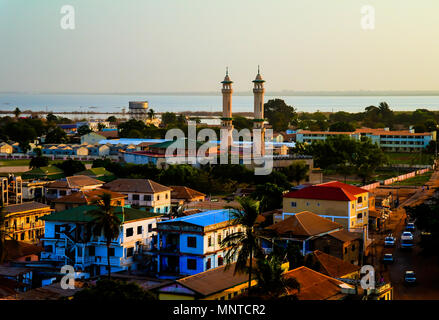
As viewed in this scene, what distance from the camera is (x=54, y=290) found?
18234mm

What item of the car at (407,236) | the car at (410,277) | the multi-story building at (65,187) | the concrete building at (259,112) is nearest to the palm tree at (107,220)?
the car at (410,277)

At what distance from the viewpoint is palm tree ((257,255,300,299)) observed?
16484 millimetres

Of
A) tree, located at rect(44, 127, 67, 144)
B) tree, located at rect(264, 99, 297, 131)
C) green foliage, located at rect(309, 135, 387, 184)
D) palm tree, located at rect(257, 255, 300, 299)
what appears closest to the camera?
palm tree, located at rect(257, 255, 300, 299)

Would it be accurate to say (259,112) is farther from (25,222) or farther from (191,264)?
(191,264)

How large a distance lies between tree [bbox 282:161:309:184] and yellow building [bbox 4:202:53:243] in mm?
19356

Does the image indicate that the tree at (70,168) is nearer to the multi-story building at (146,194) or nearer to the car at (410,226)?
the multi-story building at (146,194)

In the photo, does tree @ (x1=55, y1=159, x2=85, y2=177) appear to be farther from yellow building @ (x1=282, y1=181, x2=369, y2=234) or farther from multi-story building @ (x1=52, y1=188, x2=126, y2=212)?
yellow building @ (x1=282, y1=181, x2=369, y2=234)

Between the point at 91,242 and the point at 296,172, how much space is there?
2434 cm

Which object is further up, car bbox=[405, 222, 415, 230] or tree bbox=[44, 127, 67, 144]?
tree bbox=[44, 127, 67, 144]

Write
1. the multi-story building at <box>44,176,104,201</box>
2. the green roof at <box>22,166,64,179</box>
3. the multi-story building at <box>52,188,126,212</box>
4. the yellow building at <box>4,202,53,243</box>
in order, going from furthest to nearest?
the green roof at <box>22,166,64,179</box> < the multi-story building at <box>44,176,104,201</box> < the multi-story building at <box>52,188,126,212</box> < the yellow building at <box>4,202,53,243</box>

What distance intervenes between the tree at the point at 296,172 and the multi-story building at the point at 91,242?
22.1 meters

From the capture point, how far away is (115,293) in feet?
50.2

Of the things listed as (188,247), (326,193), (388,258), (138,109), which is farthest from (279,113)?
(188,247)

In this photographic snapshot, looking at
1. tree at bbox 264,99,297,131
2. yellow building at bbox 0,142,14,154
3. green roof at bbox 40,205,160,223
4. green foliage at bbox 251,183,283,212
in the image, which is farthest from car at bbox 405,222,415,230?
tree at bbox 264,99,297,131
